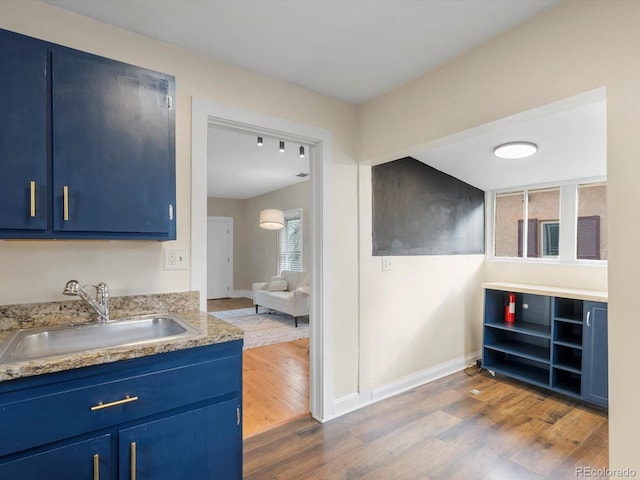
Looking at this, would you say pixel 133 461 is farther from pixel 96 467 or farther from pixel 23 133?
pixel 23 133

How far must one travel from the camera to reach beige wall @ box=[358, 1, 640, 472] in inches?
51.9

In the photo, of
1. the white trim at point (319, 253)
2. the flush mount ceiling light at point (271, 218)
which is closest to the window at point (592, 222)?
the white trim at point (319, 253)

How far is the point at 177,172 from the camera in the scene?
1.84 m

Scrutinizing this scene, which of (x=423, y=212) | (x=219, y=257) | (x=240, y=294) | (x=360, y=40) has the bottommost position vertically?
(x=240, y=294)

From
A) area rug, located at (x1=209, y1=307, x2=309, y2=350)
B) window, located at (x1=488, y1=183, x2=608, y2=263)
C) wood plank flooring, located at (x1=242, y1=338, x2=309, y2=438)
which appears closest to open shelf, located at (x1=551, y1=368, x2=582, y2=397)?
window, located at (x1=488, y1=183, x2=608, y2=263)

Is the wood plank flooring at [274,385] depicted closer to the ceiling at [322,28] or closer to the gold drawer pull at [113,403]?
the gold drawer pull at [113,403]

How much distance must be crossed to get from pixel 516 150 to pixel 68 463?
10.00 feet

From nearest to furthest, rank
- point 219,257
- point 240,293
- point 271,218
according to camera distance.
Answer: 1. point 271,218
2. point 219,257
3. point 240,293

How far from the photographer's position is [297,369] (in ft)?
11.5

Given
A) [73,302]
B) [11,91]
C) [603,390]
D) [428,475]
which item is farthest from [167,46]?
[603,390]

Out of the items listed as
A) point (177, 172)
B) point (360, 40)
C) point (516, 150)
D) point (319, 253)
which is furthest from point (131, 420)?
point (516, 150)

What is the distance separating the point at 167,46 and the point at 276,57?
1.92 feet

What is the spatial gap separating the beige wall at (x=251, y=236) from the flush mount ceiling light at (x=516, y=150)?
15.2 feet

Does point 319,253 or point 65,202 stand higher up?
point 65,202
